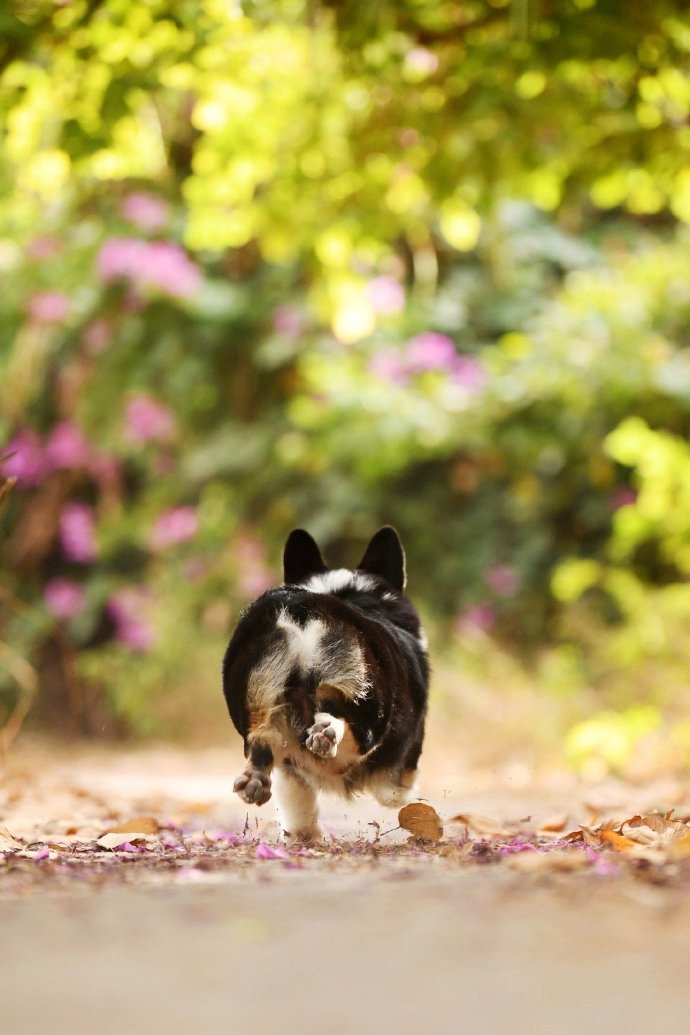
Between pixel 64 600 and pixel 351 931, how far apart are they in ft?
29.7

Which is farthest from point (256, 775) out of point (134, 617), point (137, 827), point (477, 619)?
point (134, 617)

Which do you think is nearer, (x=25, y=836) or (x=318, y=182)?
(x=25, y=836)

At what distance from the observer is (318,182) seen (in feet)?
20.6

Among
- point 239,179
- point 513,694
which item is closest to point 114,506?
point 513,694

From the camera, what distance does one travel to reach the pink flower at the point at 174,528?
1035 centimetres

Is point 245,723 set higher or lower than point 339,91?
lower

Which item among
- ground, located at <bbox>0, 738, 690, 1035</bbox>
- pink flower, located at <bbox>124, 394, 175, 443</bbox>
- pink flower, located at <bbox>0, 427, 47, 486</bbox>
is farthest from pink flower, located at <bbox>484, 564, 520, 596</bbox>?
ground, located at <bbox>0, 738, 690, 1035</bbox>

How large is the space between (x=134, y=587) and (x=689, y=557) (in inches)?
188

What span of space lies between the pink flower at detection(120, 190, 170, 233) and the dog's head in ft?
19.5

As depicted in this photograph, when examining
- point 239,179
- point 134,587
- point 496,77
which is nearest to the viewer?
point 496,77

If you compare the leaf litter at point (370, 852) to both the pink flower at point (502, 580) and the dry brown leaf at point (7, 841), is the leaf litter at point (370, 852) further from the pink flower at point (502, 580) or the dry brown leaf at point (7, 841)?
the pink flower at point (502, 580)

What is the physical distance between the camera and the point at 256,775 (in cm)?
→ 323

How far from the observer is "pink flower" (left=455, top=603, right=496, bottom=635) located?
378 inches

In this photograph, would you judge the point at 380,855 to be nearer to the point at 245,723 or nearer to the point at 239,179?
the point at 245,723
